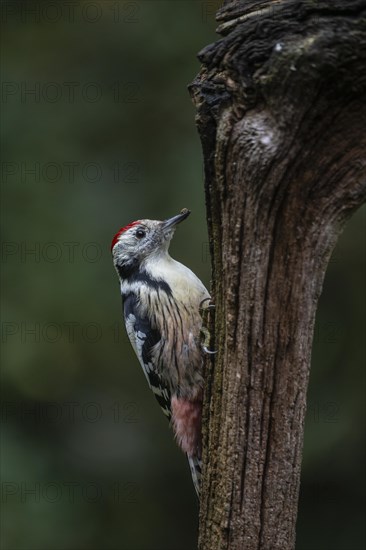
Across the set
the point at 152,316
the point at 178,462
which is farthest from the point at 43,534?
the point at 152,316

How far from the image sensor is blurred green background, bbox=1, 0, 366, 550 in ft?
19.2

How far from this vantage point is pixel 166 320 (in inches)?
174

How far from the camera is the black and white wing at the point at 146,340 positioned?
450 cm

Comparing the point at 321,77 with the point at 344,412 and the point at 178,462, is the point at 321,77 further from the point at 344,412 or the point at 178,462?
the point at 178,462

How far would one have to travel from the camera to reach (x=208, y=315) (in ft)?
10.4

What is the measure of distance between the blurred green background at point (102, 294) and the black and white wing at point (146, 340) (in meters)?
1.49

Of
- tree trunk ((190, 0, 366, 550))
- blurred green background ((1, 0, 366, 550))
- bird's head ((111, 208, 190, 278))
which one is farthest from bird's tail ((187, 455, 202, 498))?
blurred green background ((1, 0, 366, 550))

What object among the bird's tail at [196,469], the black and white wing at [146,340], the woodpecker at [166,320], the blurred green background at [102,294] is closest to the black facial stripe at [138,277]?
the woodpecker at [166,320]

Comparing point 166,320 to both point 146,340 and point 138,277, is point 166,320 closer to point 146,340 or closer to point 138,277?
point 146,340

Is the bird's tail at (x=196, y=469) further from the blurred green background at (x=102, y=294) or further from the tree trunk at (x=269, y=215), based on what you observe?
the blurred green background at (x=102, y=294)

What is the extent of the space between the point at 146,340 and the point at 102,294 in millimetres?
1601

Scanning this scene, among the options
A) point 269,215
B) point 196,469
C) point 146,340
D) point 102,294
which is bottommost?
point 196,469

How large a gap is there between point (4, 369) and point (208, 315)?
128 inches

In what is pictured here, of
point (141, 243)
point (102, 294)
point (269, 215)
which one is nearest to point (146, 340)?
A: point (141, 243)
